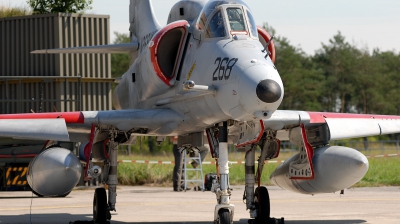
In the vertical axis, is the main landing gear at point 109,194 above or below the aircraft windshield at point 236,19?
below

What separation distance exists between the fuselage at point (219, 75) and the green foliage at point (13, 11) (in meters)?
19.9

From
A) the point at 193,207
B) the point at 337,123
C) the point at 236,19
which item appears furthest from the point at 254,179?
the point at 193,207

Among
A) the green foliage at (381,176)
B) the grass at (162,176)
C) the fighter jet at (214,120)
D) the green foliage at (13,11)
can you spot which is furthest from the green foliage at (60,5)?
the fighter jet at (214,120)

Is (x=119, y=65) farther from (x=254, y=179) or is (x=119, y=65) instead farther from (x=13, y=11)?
(x=254, y=179)

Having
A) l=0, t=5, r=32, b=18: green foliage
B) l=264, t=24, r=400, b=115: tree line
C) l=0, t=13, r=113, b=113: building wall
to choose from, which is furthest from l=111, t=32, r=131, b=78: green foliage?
l=0, t=13, r=113, b=113: building wall

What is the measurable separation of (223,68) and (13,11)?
23301 millimetres

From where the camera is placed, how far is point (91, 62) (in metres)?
25.3

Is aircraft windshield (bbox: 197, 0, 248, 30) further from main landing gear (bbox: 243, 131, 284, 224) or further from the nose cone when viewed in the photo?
main landing gear (bbox: 243, 131, 284, 224)

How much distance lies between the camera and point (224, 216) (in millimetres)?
10430

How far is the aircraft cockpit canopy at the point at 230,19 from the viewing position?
10789mm

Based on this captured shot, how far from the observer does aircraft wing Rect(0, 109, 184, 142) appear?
11586 mm

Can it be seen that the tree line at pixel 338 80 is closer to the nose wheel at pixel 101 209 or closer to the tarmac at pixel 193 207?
the tarmac at pixel 193 207

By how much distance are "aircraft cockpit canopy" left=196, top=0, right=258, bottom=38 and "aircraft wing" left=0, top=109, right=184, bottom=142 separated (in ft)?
5.38

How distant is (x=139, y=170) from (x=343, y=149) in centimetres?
1442
